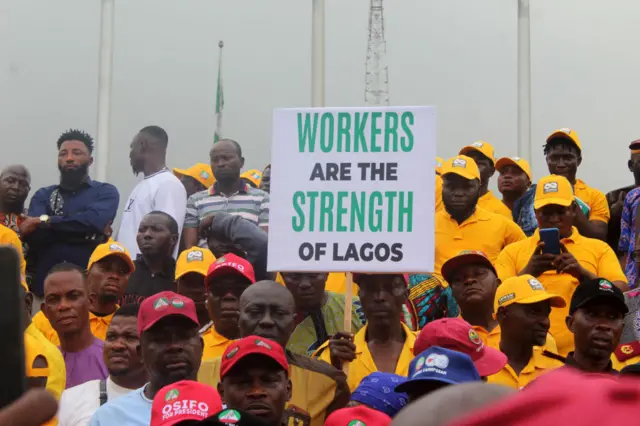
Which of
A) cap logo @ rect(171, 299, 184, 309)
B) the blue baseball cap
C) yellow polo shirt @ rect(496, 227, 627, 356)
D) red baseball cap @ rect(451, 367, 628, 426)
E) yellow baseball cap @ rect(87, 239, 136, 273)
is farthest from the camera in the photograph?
yellow baseball cap @ rect(87, 239, 136, 273)

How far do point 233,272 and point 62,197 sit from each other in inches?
121

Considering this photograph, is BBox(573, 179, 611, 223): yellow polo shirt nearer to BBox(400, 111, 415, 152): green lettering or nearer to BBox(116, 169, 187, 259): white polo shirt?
BBox(400, 111, 415, 152): green lettering

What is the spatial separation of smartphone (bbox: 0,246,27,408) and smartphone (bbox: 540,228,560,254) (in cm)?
548

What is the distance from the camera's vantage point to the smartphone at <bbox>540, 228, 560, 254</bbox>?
6.91 m

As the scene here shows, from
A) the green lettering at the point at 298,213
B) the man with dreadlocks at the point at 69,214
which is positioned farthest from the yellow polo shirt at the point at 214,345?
the man with dreadlocks at the point at 69,214

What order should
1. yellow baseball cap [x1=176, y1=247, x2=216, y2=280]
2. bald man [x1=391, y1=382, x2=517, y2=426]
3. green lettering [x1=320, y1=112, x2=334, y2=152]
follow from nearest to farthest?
bald man [x1=391, y1=382, x2=517, y2=426]
green lettering [x1=320, y1=112, x2=334, y2=152]
yellow baseball cap [x1=176, y1=247, x2=216, y2=280]

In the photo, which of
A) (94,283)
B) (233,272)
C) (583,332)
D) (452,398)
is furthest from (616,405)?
(94,283)

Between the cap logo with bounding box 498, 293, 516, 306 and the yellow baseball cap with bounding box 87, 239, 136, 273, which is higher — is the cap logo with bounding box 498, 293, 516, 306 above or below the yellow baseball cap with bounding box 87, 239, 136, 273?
below

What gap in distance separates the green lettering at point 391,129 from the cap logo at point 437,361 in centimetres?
212

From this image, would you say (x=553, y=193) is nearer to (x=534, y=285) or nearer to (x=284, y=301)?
(x=534, y=285)

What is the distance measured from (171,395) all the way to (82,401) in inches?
54.2

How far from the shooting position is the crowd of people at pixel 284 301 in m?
4.99

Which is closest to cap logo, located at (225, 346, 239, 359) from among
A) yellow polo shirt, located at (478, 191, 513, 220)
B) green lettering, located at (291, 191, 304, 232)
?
green lettering, located at (291, 191, 304, 232)

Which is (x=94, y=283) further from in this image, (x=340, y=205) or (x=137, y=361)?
(x=340, y=205)
